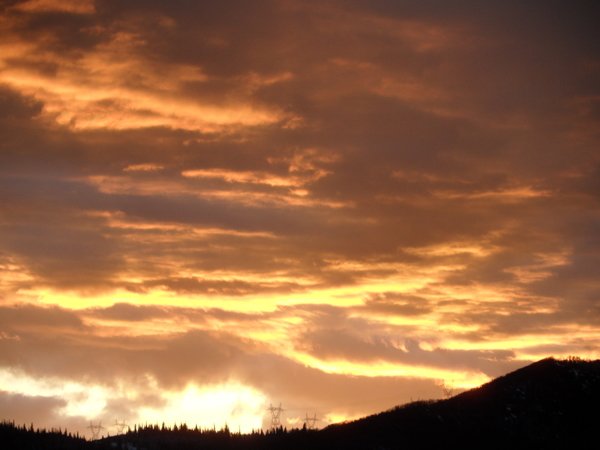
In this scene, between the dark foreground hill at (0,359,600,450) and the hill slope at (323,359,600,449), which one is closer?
the dark foreground hill at (0,359,600,450)

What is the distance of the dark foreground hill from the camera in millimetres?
75375

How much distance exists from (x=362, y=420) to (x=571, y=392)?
805 inches

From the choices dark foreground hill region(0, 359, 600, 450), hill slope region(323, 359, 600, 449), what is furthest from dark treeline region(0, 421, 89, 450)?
hill slope region(323, 359, 600, 449)

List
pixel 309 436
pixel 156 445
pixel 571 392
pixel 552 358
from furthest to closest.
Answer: pixel 552 358, pixel 571 392, pixel 309 436, pixel 156 445

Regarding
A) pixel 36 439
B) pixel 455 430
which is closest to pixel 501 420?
pixel 455 430

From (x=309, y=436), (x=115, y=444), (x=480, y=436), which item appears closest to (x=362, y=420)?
(x=309, y=436)

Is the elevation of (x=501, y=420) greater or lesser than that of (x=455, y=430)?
greater

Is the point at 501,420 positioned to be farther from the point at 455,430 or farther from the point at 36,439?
the point at 36,439

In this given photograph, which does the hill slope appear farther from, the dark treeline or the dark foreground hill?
the dark treeline

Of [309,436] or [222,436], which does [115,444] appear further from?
[309,436]

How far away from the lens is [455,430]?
78812 mm

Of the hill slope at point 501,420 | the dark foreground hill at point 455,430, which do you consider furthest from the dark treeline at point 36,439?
the hill slope at point 501,420

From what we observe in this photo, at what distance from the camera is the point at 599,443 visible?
79312mm

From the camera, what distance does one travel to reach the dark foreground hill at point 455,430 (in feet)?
247
